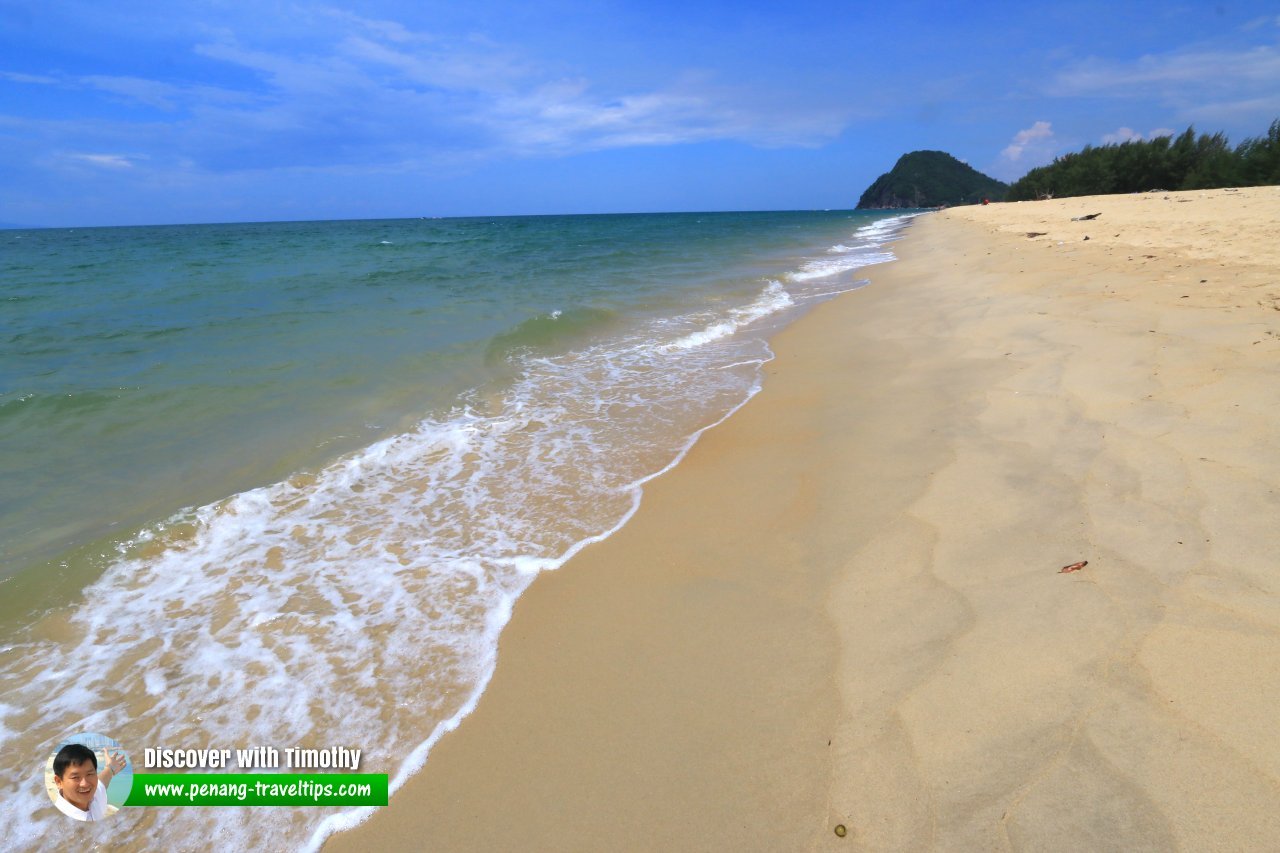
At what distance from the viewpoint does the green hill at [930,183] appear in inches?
4756

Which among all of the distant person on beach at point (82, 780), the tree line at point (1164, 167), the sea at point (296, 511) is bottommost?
the distant person on beach at point (82, 780)

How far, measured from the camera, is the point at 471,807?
2008mm

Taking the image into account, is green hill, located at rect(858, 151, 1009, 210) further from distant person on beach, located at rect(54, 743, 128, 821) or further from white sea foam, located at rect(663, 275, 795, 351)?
distant person on beach, located at rect(54, 743, 128, 821)

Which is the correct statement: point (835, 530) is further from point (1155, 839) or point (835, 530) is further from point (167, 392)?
point (167, 392)

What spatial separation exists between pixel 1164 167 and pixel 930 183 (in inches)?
4144

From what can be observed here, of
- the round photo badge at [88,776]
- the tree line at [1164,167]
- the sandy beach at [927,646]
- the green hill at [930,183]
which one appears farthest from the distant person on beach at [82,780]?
the green hill at [930,183]

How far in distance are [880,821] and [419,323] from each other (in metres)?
10.4

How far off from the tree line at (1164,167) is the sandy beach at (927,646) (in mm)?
29243

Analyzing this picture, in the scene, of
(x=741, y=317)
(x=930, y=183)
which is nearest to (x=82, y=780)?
(x=741, y=317)

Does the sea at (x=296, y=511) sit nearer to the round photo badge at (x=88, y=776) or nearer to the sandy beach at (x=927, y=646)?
the round photo badge at (x=88, y=776)

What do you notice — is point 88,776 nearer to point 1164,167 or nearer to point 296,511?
point 296,511

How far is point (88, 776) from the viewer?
2.29 metres

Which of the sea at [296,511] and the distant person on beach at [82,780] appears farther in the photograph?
the sea at [296,511]

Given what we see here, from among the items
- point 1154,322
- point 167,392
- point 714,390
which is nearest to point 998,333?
point 1154,322
